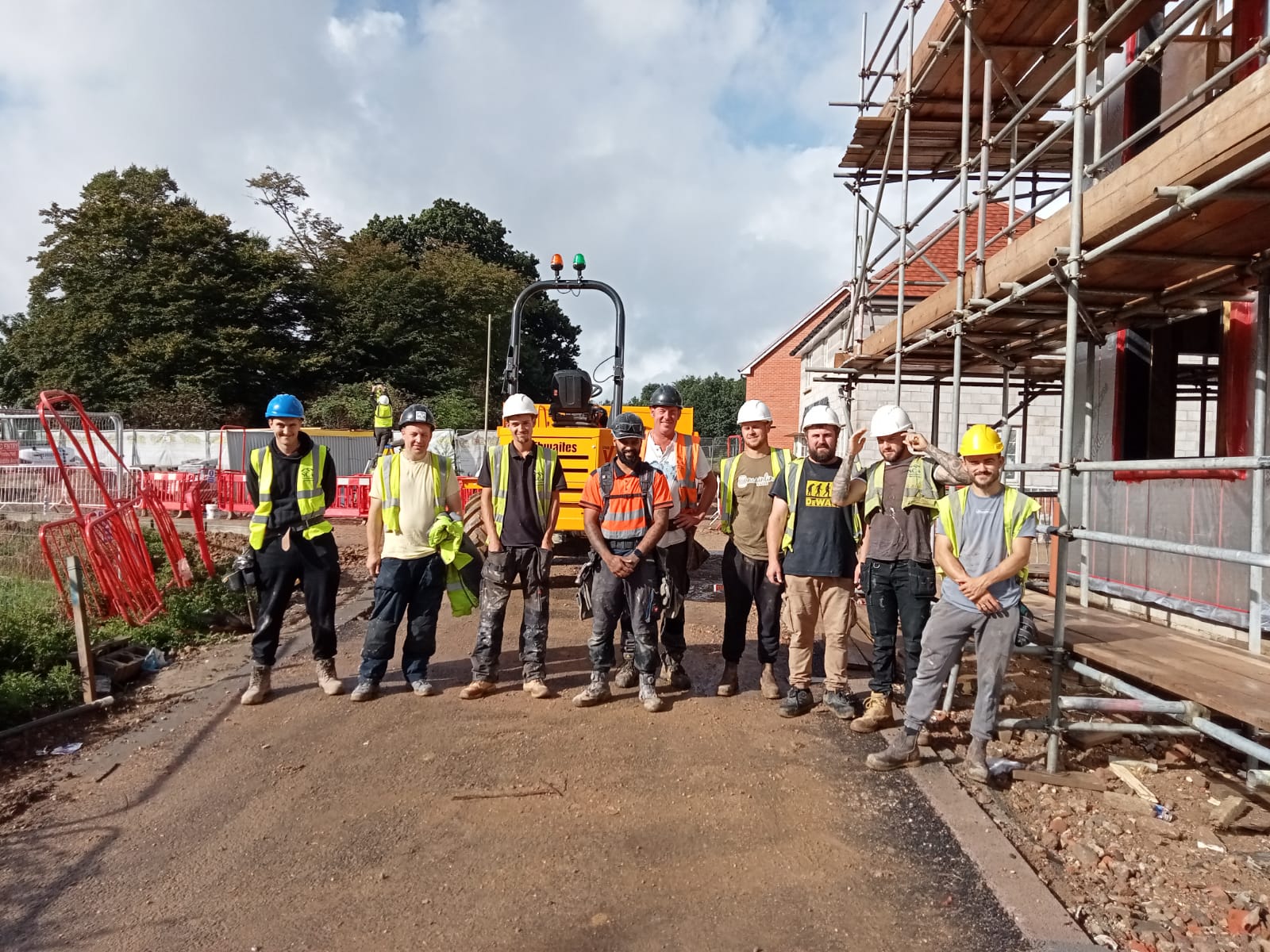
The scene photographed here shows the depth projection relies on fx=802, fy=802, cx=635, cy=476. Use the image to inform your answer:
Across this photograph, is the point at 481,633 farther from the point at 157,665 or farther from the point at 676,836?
the point at 157,665

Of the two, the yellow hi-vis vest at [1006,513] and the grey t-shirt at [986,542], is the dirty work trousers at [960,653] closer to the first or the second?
the grey t-shirt at [986,542]

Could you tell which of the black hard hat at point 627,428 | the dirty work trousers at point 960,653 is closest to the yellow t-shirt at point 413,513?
the black hard hat at point 627,428

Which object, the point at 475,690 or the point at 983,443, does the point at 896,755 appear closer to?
the point at 983,443

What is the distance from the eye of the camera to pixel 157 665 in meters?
5.86

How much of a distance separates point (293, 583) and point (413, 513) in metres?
0.88

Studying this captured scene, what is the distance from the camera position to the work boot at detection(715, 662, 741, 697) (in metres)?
5.04

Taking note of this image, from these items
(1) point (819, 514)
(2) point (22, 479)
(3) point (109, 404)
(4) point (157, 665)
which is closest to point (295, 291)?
(3) point (109, 404)

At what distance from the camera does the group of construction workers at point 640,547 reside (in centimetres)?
448

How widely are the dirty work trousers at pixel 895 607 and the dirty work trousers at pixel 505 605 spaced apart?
191 centimetres

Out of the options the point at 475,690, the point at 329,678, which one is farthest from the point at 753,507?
the point at 329,678

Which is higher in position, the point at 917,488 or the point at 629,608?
the point at 917,488

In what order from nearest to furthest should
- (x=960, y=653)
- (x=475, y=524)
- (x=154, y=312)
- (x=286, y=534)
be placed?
(x=960, y=653) → (x=286, y=534) → (x=475, y=524) → (x=154, y=312)

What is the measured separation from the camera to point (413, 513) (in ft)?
16.1

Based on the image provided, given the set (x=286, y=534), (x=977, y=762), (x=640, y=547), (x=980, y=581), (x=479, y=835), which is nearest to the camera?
(x=479, y=835)
